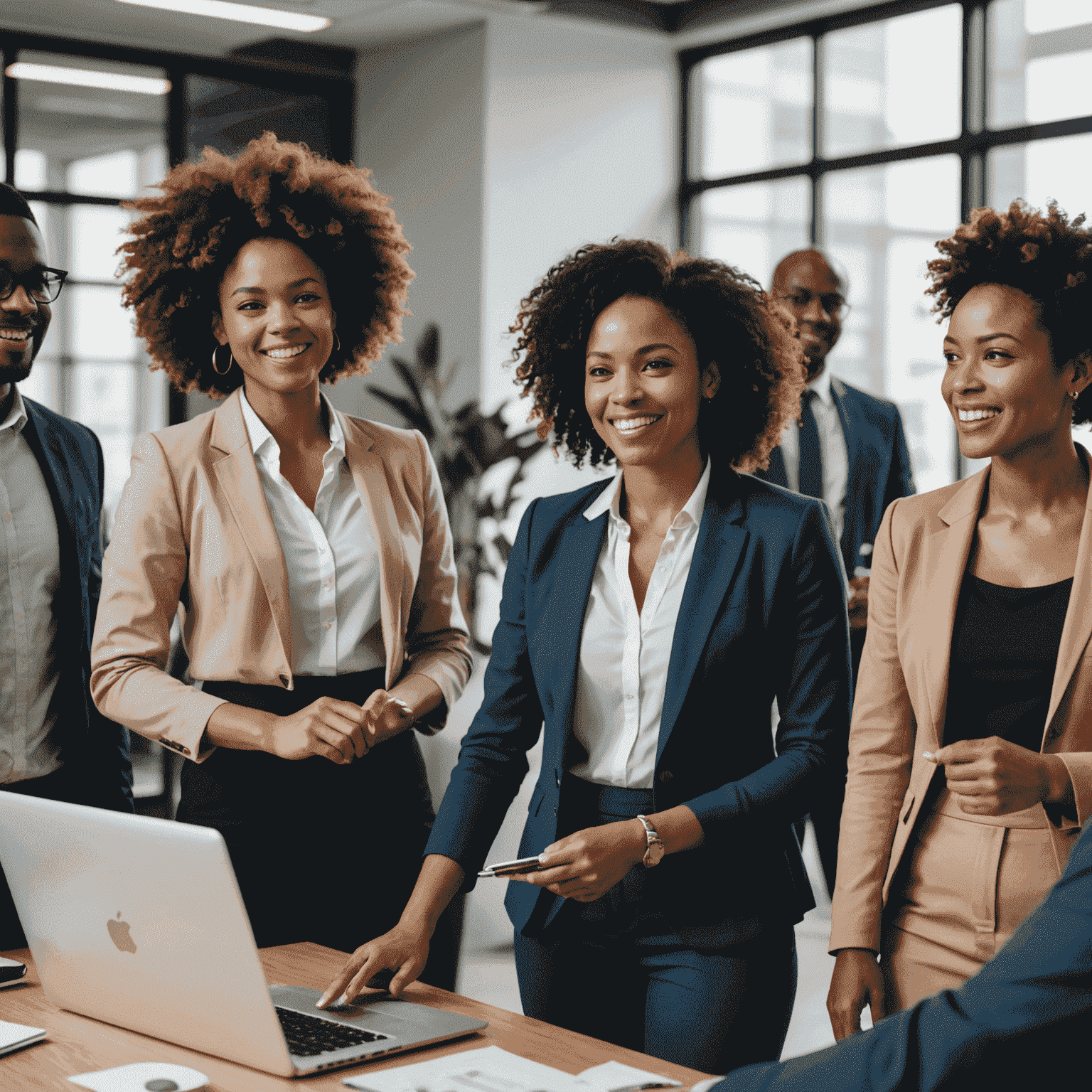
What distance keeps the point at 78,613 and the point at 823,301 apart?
7.79ft

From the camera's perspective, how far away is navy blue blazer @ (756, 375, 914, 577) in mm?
3867

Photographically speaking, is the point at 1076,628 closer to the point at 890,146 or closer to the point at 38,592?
the point at 38,592

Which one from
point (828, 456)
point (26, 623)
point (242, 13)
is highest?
point (242, 13)

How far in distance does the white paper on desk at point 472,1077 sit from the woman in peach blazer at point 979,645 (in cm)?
55

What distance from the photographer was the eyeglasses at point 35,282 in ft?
8.05

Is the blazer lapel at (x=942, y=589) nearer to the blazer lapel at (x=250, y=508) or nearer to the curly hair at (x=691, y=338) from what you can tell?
the curly hair at (x=691, y=338)

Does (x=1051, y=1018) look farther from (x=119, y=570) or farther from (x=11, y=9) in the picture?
(x=11, y=9)

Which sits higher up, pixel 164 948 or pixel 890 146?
pixel 890 146

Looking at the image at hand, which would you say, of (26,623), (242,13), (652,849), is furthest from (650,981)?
(242,13)

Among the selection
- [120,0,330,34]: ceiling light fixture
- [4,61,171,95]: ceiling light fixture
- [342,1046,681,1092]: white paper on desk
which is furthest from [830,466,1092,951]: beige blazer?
[4,61,171,95]: ceiling light fixture

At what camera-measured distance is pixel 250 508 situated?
2281mm

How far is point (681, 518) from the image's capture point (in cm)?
207

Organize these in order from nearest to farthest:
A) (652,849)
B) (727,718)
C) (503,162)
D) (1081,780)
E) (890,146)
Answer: (1081,780) → (652,849) → (727,718) → (890,146) → (503,162)

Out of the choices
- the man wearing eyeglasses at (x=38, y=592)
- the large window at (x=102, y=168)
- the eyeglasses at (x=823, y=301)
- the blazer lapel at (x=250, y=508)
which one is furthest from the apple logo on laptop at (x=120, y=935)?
the large window at (x=102, y=168)
